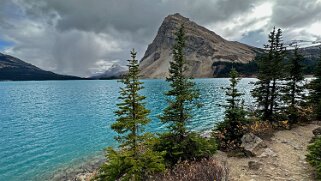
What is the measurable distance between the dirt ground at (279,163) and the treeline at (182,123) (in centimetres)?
115

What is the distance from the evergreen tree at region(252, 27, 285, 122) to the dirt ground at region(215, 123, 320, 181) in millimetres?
4566

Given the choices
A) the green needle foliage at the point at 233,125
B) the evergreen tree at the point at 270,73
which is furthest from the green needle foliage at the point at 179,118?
the evergreen tree at the point at 270,73

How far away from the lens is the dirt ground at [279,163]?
11953 mm

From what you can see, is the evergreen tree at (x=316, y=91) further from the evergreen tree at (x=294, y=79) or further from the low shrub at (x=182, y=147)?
the low shrub at (x=182, y=147)

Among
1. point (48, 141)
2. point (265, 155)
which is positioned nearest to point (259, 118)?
point (265, 155)

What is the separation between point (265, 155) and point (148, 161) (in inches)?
339

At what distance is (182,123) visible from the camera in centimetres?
1434

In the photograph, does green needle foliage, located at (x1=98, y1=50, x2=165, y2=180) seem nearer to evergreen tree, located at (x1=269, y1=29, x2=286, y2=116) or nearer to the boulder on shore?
the boulder on shore

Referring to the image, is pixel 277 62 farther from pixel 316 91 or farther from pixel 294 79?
pixel 316 91

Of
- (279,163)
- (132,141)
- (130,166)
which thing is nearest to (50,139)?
(130,166)

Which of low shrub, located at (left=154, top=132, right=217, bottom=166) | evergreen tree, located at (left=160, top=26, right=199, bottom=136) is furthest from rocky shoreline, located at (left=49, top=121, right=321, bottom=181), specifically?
evergreen tree, located at (left=160, top=26, right=199, bottom=136)

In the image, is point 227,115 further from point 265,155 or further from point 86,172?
point 86,172

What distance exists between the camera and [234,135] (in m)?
18.2

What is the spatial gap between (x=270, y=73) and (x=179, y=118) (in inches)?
526
